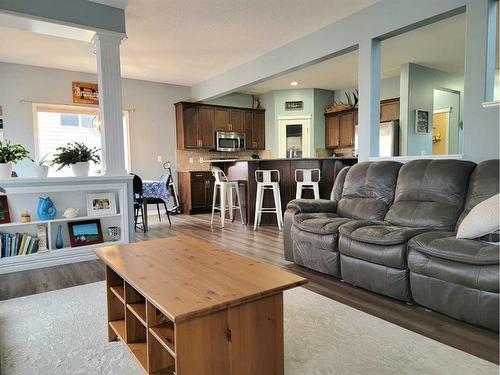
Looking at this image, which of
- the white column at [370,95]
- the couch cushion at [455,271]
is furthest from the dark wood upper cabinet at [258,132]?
the couch cushion at [455,271]

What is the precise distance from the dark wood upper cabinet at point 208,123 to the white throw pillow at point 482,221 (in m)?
6.01

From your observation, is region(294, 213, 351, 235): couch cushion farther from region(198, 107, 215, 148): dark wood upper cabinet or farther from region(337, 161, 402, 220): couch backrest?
region(198, 107, 215, 148): dark wood upper cabinet

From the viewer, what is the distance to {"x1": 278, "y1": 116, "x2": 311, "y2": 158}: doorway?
27.3ft

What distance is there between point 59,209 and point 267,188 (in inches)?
115

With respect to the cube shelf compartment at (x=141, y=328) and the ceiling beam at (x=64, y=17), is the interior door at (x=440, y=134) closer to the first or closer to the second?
the ceiling beam at (x=64, y=17)

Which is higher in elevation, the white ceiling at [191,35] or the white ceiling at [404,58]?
the white ceiling at [191,35]

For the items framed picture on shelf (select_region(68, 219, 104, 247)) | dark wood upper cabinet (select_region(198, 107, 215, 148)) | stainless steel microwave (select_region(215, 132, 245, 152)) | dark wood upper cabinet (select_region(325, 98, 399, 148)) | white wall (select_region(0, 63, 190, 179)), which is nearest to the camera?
framed picture on shelf (select_region(68, 219, 104, 247))

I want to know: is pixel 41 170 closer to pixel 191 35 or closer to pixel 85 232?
pixel 85 232

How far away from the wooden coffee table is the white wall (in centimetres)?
529

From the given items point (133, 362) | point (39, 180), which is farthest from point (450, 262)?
point (39, 180)

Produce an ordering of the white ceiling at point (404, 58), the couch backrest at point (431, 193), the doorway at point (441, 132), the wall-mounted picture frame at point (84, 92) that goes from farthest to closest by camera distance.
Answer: the doorway at point (441, 132), the wall-mounted picture frame at point (84, 92), the white ceiling at point (404, 58), the couch backrest at point (431, 193)

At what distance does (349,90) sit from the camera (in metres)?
8.18

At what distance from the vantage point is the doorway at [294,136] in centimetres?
834

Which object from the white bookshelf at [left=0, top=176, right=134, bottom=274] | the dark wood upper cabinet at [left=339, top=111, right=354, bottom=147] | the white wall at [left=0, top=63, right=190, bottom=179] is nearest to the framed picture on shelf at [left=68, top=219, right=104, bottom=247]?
the white bookshelf at [left=0, top=176, right=134, bottom=274]
